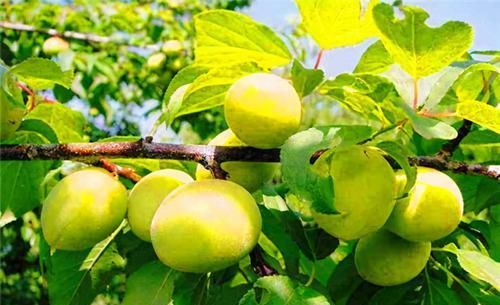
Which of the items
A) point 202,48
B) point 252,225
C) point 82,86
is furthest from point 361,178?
point 82,86

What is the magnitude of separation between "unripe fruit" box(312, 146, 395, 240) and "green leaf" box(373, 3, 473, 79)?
103 millimetres

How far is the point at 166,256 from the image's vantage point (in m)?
0.61

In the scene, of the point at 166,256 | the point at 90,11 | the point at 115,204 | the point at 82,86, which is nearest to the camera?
the point at 166,256

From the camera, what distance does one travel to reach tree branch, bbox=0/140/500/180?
0.68 metres

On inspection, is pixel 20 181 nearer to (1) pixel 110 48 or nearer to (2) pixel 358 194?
(2) pixel 358 194

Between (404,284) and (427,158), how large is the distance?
0.17 metres

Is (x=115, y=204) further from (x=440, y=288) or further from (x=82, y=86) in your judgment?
(x=82, y=86)

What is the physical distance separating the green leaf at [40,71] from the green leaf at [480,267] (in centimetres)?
46

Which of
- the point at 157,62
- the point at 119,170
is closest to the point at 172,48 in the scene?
the point at 157,62

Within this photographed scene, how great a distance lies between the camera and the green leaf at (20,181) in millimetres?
869

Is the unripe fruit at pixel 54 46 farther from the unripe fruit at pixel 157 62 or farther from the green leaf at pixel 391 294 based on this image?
the green leaf at pixel 391 294

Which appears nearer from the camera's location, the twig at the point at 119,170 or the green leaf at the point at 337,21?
the green leaf at the point at 337,21

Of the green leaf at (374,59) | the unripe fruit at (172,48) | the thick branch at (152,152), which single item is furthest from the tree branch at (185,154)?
the unripe fruit at (172,48)

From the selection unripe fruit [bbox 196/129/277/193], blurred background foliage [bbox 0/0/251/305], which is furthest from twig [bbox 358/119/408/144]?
blurred background foliage [bbox 0/0/251/305]
